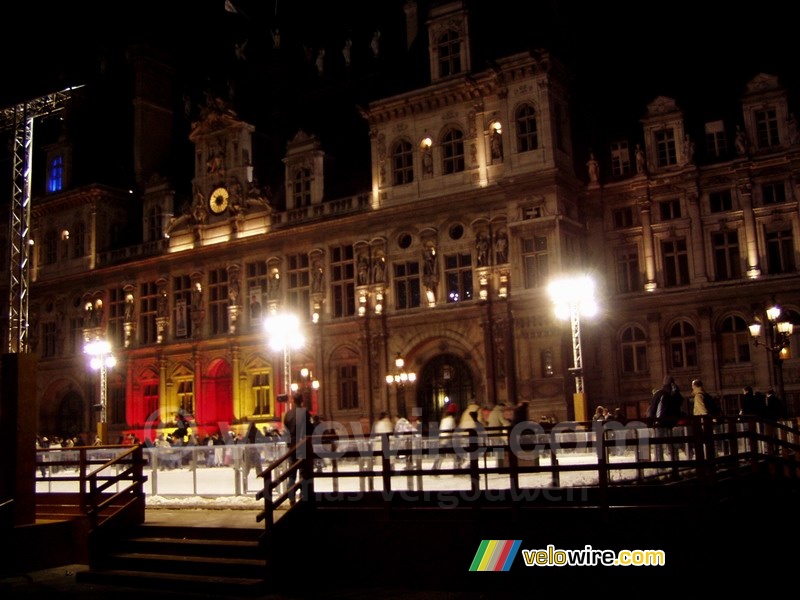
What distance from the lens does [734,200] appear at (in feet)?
112

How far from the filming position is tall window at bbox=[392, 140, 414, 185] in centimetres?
3819

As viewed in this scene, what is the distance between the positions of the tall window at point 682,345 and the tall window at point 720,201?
4.75 meters

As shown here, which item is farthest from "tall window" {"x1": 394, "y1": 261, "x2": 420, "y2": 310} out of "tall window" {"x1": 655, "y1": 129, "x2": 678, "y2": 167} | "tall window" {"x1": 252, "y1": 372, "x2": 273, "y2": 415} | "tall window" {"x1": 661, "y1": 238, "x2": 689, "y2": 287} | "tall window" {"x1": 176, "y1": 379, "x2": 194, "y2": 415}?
"tall window" {"x1": 176, "y1": 379, "x2": 194, "y2": 415}

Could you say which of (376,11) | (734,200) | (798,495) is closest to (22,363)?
(798,495)

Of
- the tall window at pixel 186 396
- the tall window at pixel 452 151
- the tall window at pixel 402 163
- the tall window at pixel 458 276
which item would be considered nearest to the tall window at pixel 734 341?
the tall window at pixel 458 276

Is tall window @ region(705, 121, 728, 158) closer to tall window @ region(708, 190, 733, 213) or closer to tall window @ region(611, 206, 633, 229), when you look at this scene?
tall window @ region(708, 190, 733, 213)

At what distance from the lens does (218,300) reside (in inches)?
1732

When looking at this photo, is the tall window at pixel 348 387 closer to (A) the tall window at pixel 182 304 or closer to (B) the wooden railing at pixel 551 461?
(A) the tall window at pixel 182 304

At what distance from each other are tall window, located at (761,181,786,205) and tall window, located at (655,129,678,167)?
12.3 ft

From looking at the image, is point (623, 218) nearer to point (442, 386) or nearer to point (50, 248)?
point (442, 386)

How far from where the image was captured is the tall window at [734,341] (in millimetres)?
33344

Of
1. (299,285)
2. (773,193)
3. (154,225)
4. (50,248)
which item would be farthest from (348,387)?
(50,248)

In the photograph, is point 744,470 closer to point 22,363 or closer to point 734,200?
point 22,363

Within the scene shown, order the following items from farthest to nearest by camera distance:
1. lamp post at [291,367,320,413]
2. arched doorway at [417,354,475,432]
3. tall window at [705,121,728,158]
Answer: lamp post at [291,367,320,413]
arched doorway at [417,354,475,432]
tall window at [705,121,728,158]
